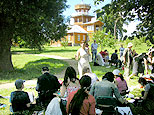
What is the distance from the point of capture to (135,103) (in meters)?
5.75

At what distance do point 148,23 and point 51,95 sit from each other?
14.6 feet

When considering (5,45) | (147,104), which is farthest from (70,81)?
(5,45)

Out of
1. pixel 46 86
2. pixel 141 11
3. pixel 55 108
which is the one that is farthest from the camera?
pixel 141 11

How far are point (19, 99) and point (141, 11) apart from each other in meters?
5.15

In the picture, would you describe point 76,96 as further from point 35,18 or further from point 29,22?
point 29,22

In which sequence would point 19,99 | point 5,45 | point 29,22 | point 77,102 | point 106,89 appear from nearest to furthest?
point 77,102 < point 106,89 < point 19,99 < point 29,22 < point 5,45

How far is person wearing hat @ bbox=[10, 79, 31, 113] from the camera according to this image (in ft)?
15.6

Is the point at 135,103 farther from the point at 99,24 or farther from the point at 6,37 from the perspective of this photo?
the point at 99,24

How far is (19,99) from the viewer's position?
4.77 m

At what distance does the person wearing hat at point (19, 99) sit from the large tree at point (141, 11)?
13.6 ft

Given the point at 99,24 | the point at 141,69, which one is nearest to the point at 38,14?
the point at 141,69

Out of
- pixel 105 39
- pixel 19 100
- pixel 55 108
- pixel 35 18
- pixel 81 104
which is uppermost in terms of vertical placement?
pixel 35 18

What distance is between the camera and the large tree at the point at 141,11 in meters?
6.32

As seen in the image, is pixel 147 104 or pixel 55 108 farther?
pixel 147 104
